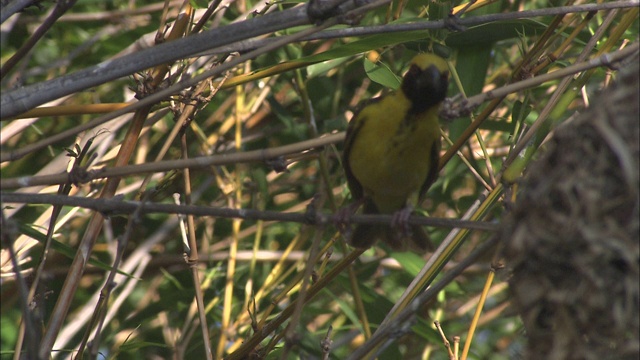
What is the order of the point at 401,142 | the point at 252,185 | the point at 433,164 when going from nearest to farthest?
the point at 401,142
the point at 433,164
the point at 252,185

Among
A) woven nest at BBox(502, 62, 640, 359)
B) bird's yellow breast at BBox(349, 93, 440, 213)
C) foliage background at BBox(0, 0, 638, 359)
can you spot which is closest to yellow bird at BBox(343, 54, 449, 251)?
bird's yellow breast at BBox(349, 93, 440, 213)

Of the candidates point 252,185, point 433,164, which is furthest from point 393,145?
point 252,185

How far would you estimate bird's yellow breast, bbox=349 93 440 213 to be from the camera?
3.15 m

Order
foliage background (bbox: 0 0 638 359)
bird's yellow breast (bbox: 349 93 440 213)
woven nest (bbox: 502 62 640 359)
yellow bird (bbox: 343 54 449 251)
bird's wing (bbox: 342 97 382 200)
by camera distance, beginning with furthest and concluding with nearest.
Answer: foliage background (bbox: 0 0 638 359) < bird's wing (bbox: 342 97 382 200) < bird's yellow breast (bbox: 349 93 440 213) < yellow bird (bbox: 343 54 449 251) < woven nest (bbox: 502 62 640 359)

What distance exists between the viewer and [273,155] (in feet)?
6.99

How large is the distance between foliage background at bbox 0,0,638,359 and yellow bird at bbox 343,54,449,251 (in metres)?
0.12

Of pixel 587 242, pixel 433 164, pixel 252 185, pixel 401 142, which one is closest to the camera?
pixel 587 242

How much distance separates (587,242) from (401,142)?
1.40 metres

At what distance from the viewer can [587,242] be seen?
1.81 meters

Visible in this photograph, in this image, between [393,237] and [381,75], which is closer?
[381,75]

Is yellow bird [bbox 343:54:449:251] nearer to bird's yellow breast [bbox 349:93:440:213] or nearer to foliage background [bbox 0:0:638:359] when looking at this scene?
bird's yellow breast [bbox 349:93:440:213]

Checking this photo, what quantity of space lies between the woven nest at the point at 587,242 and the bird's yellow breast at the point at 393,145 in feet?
4.03

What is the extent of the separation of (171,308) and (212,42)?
6.78ft

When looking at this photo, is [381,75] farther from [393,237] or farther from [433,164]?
[393,237]
